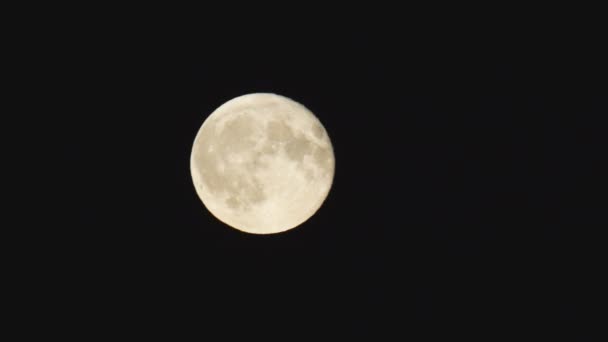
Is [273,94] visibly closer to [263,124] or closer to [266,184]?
[263,124]

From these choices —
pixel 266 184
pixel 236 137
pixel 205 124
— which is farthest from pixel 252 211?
pixel 205 124

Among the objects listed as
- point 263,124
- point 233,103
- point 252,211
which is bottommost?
point 252,211

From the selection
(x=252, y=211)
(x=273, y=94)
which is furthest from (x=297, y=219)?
(x=273, y=94)

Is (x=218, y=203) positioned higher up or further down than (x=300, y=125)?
further down

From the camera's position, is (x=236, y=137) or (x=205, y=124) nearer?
(x=236, y=137)

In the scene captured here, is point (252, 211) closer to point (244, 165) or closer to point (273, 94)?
point (244, 165)

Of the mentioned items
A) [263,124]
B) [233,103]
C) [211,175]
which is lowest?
[211,175]
